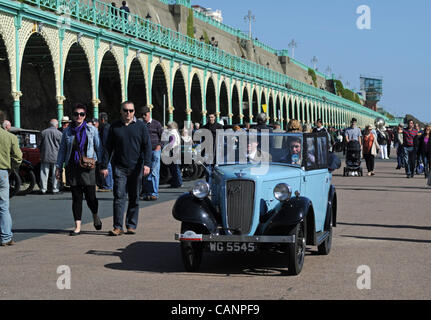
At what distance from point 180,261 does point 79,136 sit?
326 cm

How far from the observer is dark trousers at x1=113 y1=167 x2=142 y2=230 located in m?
10.5

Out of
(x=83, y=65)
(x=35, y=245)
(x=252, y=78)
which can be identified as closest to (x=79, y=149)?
(x=35, y=245)

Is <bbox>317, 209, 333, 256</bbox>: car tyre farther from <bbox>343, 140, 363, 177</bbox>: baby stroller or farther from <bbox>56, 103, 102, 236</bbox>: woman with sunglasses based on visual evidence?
<bbox>343, 140, 363, 177</bbox>: baby stroller

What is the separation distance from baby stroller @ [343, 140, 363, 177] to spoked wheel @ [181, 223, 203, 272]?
59.1ft

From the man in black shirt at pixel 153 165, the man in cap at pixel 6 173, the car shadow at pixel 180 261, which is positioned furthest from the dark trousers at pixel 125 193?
the man in black shirt at pixel 153 165

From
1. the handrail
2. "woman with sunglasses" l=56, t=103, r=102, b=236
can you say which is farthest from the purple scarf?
the handrail

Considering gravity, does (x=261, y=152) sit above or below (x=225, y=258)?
above

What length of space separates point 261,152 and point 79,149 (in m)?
3.40

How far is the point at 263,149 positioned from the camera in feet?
27.7

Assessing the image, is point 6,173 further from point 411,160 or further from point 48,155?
point 411,160

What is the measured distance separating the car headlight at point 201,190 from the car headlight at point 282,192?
2.39ft

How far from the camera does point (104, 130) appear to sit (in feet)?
55.3

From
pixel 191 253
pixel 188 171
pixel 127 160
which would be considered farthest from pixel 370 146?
pixel 191 253
